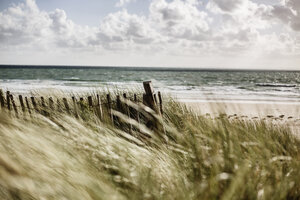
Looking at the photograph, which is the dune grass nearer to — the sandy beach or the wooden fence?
the sandy beach

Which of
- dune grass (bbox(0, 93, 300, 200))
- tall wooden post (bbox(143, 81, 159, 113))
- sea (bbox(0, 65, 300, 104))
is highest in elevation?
tall wooden post (bbox(143, 81, 159, 113))

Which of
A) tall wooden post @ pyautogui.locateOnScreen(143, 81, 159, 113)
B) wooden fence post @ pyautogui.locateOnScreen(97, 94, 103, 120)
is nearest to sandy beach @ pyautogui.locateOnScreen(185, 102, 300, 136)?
tall wooden post @ pyautogui.locateOnScreen(143, 81, 159, 113)

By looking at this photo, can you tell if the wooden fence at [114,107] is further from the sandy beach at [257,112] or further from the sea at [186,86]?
the sandy beach at [257,112]

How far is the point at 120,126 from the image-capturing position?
3.72m

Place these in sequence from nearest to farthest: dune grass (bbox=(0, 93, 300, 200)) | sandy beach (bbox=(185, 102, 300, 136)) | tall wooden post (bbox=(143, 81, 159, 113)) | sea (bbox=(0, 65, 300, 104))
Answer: dune grass (bbox=(0, 93, 300, 200)) < sandy beach (bbox=(185, 102, 300, 136)) < tall wooden post (bbox=(143, 81, 159, 113)) < sea (bbox=(0, 65, 300, 104))

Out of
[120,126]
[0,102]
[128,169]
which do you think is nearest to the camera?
[128,169]

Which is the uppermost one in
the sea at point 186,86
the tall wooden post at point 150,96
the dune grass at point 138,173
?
the tall wooden post at point 150,96

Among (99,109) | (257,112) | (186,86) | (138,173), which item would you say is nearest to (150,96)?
(99,109)

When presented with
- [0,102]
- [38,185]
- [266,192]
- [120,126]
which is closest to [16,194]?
[38,185]

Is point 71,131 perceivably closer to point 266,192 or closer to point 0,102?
point 266,192

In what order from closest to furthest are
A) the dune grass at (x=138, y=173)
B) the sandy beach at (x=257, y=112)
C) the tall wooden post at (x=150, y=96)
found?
the dune grass at (x=138, y=173), the sandy beach at (x=257, y=112), the tall wooden post at (x=150, y=96)

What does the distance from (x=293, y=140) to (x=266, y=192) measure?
1.71 m

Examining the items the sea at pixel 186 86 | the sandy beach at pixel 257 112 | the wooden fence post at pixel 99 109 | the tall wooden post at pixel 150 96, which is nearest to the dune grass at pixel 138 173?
the sandy beach at pixel 257 112

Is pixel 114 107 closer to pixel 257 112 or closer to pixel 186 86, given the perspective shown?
pixel 257 112
